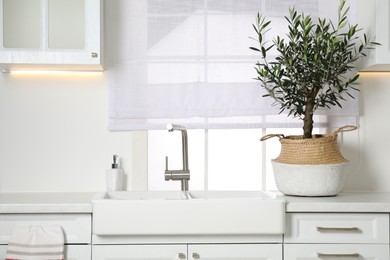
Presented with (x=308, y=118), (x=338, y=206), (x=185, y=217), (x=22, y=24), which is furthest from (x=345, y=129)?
(x=22, y=24)

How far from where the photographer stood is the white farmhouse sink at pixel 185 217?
7.70ft

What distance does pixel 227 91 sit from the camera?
116 inches

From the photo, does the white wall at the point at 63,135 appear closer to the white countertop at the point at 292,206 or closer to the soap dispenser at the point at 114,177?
the soap dispenser at the point at 114,177

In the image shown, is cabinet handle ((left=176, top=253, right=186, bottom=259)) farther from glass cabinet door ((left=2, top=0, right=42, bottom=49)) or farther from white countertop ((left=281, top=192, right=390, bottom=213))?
glass cabinet door ((left=2, top=0, right=42, bottom=49))

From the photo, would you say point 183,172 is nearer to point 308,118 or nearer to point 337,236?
point 308,118

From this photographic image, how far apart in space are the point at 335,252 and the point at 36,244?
3.98 ft

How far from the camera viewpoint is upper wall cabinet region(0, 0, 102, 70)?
2619 mm

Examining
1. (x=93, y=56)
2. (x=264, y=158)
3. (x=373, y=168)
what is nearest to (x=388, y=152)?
(x=373, y=168)

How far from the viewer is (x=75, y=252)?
2.37m

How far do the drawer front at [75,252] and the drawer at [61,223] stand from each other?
20 mm

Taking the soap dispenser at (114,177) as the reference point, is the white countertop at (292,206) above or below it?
below

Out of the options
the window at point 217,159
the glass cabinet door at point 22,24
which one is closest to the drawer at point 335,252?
the window at point 217,159

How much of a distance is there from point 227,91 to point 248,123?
19cm

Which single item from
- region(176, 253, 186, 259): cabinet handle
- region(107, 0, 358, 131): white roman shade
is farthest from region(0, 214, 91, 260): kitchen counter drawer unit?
region(107, 0, 358, 131): white roman shade
